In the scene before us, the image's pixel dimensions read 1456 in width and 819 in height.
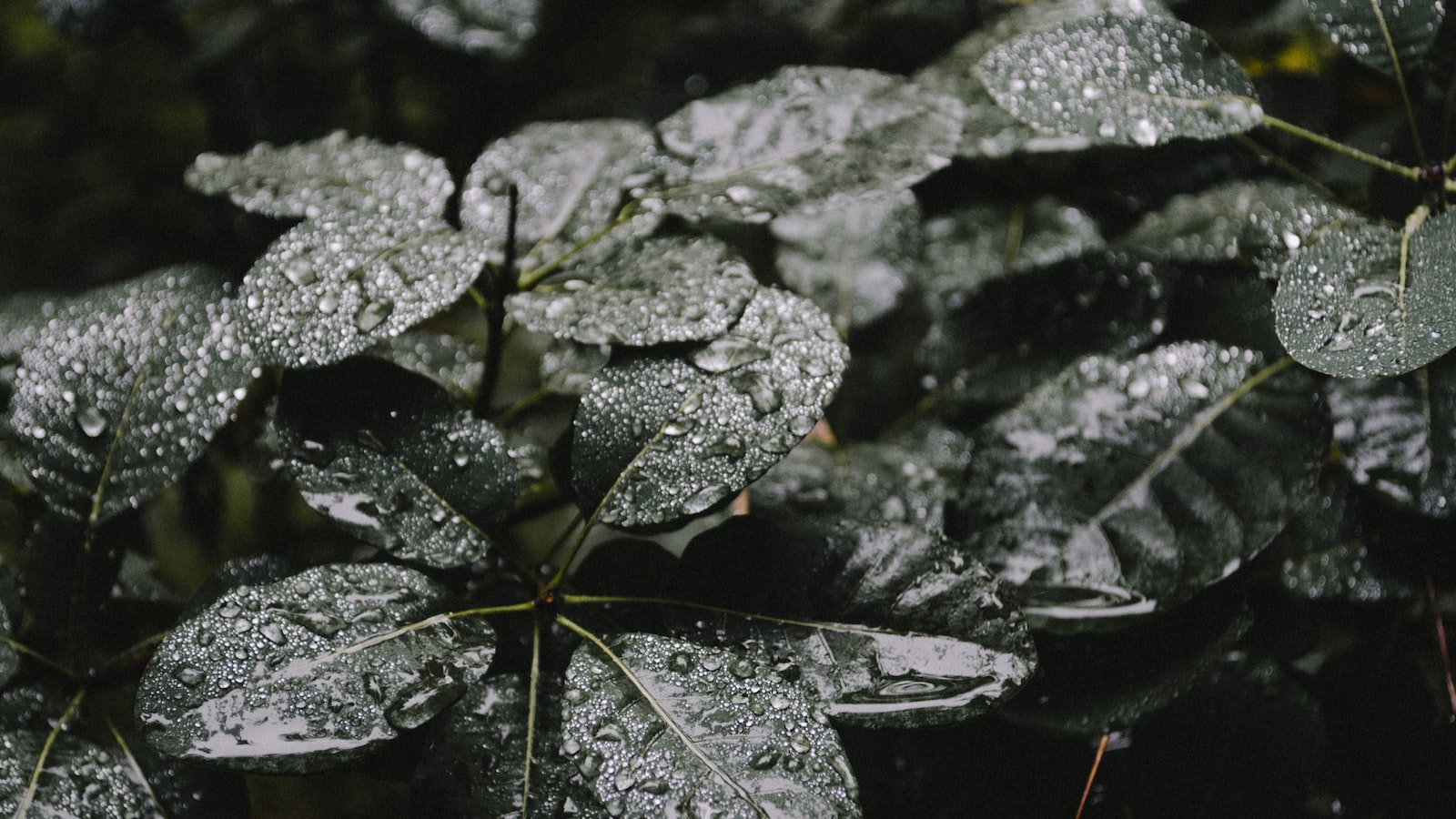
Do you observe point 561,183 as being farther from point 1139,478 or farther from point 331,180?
point 1139,478

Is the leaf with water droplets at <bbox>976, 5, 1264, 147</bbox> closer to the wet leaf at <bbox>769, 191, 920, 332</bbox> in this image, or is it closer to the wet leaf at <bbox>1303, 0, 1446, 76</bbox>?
the wet leaf at <bbox>1303, 0, 1446, 76</bbox>

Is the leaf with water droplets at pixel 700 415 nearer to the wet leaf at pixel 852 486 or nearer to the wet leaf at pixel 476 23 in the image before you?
the wet leaf at pixel 852 486

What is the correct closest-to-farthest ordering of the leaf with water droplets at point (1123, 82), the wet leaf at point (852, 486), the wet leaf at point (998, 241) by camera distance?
the leaf with water droplets at point (1123, 82) → the wet leaf at point (852, 486) → the wet leaf at point (998, 241)

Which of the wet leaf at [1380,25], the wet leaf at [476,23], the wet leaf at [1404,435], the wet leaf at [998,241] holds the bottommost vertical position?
the wet leaf at [1404,435]

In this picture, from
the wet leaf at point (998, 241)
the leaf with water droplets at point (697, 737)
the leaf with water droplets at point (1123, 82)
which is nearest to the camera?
the leaf with water droplets at point (697, 737)

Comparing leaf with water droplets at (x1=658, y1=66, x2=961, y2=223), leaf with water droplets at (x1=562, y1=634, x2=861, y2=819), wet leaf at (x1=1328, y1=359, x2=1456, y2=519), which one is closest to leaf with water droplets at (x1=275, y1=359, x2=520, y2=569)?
leaf with water droplets at (x1=562, y1=634, x2=861, y2=819)

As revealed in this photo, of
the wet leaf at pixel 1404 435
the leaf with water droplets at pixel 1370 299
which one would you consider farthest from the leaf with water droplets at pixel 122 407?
the wet leaf at pixel 1404 435

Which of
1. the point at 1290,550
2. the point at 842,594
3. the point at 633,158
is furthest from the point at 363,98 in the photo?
the point at 1290,550
